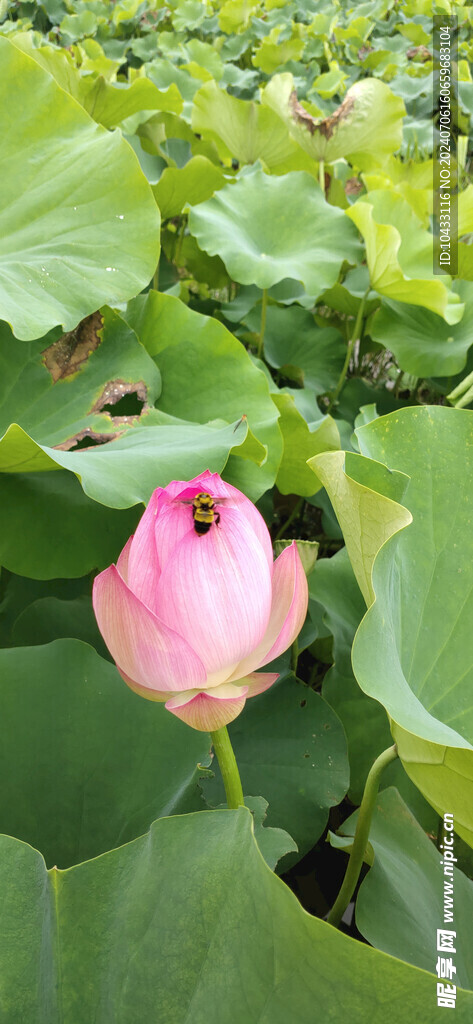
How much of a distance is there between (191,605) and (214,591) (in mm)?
16

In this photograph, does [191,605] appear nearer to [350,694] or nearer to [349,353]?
[350,694]

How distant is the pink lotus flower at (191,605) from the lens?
1.32 ft

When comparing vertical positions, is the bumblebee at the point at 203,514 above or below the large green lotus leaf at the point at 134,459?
above

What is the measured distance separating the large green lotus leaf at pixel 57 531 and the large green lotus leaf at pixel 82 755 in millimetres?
143

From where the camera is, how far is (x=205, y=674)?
417 millimetres

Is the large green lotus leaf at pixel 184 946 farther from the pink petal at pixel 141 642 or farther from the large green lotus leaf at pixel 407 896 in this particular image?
the large green lotus leaf at pixel 407 896

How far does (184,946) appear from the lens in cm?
35

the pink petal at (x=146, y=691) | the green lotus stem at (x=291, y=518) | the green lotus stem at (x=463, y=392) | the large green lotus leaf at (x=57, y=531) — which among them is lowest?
the green lotus stem at (x=291, y=518)

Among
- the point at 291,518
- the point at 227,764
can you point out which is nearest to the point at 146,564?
the point at 227,764

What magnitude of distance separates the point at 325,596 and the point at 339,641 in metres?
0.05

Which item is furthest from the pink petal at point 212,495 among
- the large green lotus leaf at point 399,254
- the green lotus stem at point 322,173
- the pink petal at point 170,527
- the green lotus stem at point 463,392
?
the green lotus stem at point 322,173

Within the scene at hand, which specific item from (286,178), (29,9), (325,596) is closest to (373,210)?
(286,178)

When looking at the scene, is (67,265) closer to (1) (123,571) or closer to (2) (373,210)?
(1) (123,571)

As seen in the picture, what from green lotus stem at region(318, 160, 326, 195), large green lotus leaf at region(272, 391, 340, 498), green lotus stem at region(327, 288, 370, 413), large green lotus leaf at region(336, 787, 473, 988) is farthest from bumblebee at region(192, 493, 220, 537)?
green lotus stem at region(318, 160, 326, 195)
